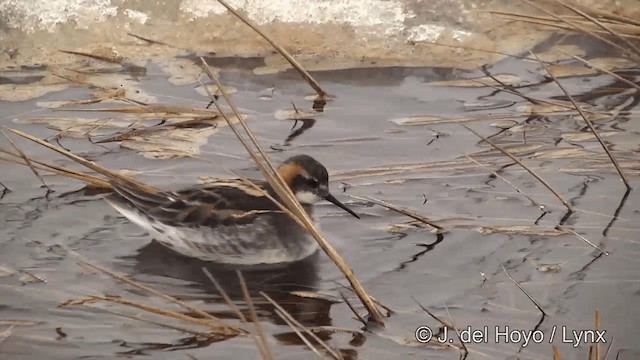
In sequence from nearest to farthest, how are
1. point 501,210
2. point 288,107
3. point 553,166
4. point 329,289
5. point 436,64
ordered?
point 329,289 < point 501,210 < point 553,166 < point 288,107 < point 436,64

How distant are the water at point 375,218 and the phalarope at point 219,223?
0.28 ft

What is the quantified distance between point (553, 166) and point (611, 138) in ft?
1.42

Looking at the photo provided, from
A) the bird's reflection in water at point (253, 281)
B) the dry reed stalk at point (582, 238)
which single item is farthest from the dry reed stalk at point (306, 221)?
the dry reed stalk at point (582, 238)

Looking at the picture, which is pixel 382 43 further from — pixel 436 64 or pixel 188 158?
pixel 188 158

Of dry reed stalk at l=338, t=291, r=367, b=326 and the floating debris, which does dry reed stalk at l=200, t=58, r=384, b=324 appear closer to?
dry reed stalk at l=338, t=291, r=367, b=326

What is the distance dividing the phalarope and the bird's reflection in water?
49 millimetres

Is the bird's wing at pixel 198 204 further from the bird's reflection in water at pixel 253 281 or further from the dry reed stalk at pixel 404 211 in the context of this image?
the dry reed stalk at pixel 404 211

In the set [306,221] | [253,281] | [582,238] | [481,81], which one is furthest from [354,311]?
[481,81]

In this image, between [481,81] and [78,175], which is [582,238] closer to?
[78,175]

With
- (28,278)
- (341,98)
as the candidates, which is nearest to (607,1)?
(341,98)

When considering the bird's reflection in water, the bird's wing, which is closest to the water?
the bird's reflection in water

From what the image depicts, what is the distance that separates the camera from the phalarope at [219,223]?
4.40 meters

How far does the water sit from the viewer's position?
12.0 feet

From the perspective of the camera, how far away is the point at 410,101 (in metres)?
5.83
